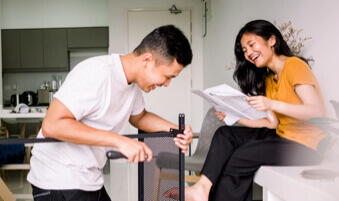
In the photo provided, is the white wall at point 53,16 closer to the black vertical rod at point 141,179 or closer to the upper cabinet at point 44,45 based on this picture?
the upper cabinet at point 44,45

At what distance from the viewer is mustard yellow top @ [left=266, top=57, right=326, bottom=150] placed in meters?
1.37

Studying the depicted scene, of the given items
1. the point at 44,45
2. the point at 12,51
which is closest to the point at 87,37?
the point at 44,45

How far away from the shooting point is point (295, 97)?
4.74 feet

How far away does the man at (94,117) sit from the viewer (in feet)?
2.73

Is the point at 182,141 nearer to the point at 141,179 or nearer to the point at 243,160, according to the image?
the point at 141,179

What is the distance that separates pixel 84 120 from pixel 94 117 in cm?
4

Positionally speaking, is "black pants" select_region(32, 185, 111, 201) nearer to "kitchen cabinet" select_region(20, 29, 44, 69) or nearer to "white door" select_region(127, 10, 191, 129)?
"white door" select_region(127, 10, 191, 129)

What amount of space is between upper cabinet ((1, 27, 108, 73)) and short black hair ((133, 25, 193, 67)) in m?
4.55

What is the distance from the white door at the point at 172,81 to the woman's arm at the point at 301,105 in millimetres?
3276

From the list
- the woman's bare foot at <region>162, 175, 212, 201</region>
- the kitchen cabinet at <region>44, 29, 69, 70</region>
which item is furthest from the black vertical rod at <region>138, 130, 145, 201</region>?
the kitchen cabinet at <region>44, 29, 69, 70</region>

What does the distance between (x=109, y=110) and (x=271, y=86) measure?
3.43ft

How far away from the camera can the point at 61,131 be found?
0.82 m

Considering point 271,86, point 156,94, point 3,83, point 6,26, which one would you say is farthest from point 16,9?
point 271,86

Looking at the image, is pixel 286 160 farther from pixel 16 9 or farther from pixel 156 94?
pixel 16 9
